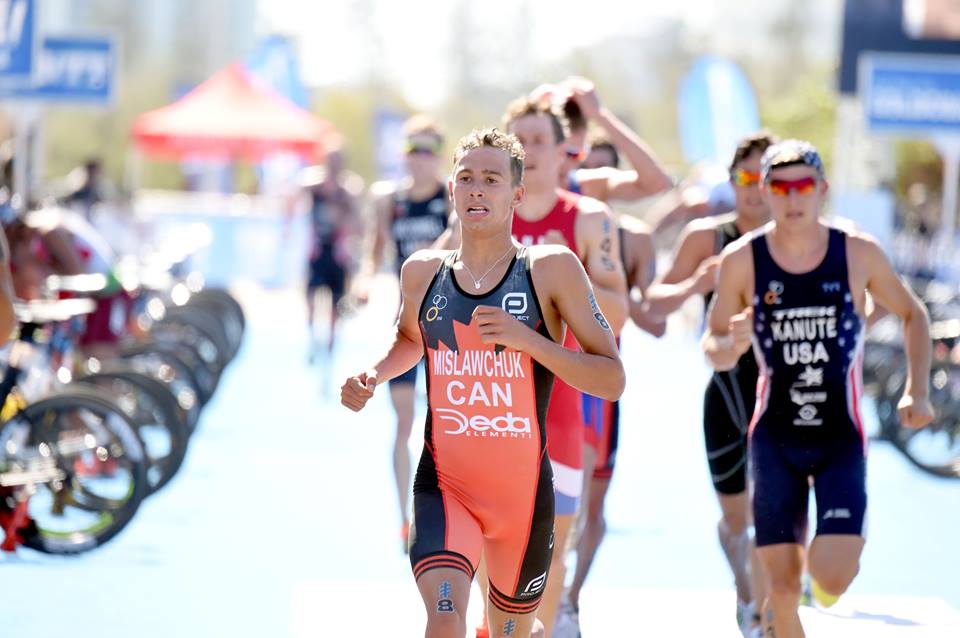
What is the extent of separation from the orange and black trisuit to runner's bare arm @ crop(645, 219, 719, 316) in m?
2.30

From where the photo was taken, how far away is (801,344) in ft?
19.7

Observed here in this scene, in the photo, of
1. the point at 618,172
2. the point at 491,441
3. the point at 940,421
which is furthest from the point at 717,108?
the point at 491,441

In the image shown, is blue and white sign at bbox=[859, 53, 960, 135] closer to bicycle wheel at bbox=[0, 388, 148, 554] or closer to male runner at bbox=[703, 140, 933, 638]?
bicycle wheel at bbox=[0, 388, 148, 554]

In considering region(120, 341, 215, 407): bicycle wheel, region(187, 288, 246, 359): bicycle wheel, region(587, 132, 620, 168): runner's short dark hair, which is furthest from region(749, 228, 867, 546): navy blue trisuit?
region(187, 288, 246, 359): bicycle wheel

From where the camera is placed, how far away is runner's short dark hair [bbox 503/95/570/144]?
652cm

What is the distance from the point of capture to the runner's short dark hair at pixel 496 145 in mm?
5062

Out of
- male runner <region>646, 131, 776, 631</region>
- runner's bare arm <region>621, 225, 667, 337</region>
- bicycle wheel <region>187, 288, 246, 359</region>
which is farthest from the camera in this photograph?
bicycle wheel <region>187, 288, 246, 359</region>

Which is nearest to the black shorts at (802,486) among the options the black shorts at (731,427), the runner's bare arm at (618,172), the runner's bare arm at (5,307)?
the black shorts at (731,427)

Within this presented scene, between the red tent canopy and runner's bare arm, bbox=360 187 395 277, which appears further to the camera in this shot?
the red tent canopy

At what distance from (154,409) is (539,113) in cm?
478

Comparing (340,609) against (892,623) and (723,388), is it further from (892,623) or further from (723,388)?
(892,623)

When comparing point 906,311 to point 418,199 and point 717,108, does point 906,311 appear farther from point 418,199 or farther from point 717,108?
point 717,108

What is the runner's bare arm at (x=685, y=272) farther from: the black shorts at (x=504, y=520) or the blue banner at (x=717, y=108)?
the blue banner at (x=717, y=108)

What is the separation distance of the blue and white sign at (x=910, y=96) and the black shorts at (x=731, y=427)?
1453 cm
